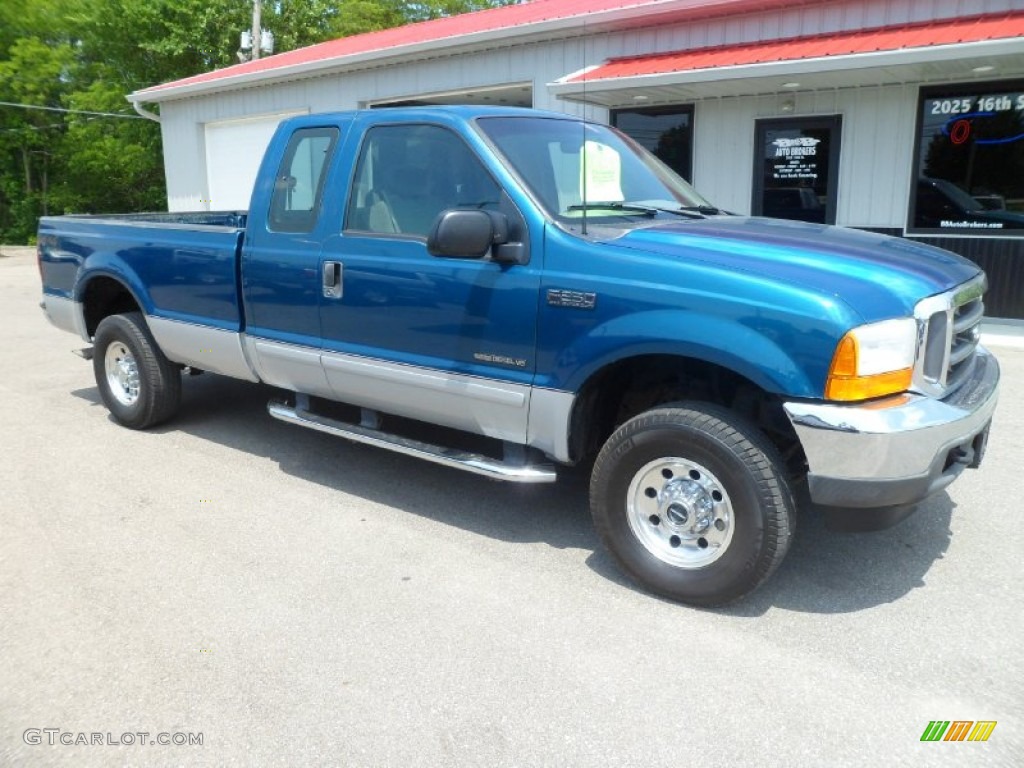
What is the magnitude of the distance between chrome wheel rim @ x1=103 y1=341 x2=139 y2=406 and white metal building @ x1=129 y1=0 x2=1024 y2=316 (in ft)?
16.7

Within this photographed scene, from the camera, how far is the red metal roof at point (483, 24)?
10664 millimetres

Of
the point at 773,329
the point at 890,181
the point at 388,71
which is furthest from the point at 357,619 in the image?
the point at 388,71

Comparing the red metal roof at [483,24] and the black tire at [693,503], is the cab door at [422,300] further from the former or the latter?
the red metal roof at [483,24]

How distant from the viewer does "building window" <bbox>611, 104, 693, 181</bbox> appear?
11.6 m

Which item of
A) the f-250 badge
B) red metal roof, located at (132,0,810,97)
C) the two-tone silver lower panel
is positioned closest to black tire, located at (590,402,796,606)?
the two-tone silver lower panel

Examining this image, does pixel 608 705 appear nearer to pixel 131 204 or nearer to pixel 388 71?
pixel 388 71

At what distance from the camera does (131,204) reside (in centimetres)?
3428

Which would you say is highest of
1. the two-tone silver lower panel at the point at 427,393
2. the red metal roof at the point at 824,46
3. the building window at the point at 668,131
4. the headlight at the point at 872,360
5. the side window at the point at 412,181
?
the red metal roof at the point at 824,46

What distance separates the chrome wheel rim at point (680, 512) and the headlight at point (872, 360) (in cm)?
61

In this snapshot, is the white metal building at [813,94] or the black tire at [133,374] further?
the white metal building at [813,94]

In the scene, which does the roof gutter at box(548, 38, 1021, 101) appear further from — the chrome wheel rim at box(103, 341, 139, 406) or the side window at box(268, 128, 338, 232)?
the chrome wheel rim at box(103, 341, 139, 406)

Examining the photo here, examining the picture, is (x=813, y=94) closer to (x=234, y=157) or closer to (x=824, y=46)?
(x=824, y=46)

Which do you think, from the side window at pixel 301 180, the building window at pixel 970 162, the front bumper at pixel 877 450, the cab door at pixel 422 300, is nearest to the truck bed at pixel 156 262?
the side window at pixel 301 180

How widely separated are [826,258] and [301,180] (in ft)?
9.40
